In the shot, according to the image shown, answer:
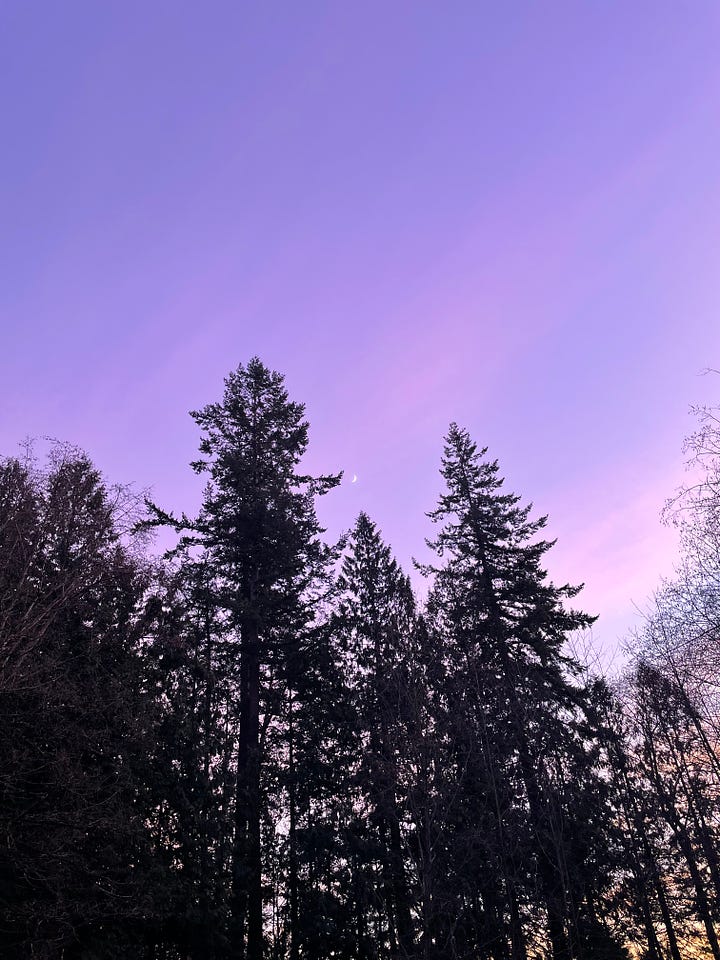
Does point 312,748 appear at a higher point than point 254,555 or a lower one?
lower

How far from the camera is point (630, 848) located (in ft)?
62.5

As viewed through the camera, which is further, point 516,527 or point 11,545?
point 516,527

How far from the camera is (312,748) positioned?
23078mm

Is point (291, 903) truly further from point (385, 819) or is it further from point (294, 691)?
point (294, 691)

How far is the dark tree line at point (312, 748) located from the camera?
13.5 m

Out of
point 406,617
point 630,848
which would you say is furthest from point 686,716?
point 406,617

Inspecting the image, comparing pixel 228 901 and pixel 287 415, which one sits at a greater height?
pixel 287 415

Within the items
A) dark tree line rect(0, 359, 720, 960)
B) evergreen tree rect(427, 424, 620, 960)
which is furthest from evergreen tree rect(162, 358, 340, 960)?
evergreen tree rect(427, 424, 620, 960)

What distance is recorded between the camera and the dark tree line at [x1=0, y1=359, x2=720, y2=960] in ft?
44.3

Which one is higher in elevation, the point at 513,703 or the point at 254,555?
the point at 254,555

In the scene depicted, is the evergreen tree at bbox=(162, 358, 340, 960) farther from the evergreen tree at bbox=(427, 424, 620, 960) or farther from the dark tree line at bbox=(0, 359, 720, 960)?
the evergreen tree at bbox=(427, 424, 620, 960)

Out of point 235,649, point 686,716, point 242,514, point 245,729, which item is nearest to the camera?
point 245,729

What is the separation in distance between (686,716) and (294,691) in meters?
17.2

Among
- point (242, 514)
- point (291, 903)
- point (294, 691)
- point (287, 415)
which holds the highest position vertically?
point (287, 415)
